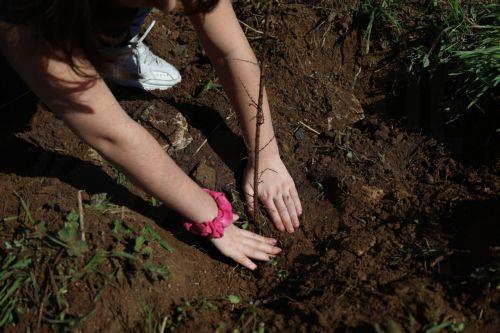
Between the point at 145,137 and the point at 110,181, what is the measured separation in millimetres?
657

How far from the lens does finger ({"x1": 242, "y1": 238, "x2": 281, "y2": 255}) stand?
2.26m

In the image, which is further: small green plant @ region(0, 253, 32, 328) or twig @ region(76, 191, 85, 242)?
twig @ region(76, 191, 85, 242)

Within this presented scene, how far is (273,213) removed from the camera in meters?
2.40

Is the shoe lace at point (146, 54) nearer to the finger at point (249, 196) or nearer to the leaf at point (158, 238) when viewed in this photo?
the finger at point (249, 196)

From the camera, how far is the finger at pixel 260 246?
7.43ft

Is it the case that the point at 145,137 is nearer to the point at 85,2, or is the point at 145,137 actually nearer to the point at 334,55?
the point at 85,2

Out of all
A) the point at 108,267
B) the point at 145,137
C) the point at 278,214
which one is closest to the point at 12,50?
the point at 145,137

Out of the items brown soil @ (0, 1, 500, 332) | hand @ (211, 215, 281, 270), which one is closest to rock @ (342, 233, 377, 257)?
brown soil @ (0, 1, 500, 332)

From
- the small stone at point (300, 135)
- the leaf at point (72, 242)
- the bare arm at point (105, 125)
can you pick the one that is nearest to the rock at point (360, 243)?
the bare arm at point (105, 125)

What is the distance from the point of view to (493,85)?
7.66ft

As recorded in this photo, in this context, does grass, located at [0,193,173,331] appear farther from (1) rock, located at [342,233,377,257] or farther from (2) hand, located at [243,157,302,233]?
(1) rock, located at [342,233,377,257]

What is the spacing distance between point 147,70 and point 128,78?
80 cm

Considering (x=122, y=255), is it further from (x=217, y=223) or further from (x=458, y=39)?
(x=458, y=39)

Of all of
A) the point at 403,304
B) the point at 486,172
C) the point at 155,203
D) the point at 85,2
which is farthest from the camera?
the point at 155,203
